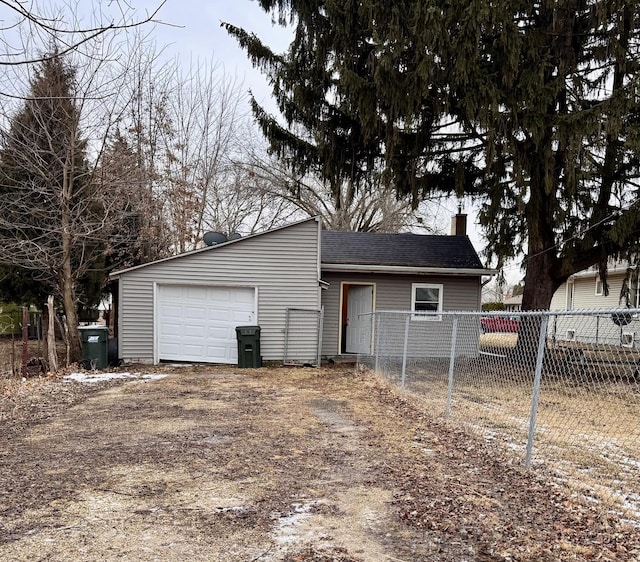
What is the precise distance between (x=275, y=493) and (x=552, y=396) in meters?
6.55

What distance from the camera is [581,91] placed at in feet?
35.0

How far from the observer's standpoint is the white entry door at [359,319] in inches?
536

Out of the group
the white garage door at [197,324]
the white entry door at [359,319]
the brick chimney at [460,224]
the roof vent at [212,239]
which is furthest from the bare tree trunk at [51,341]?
the brick chimney at [460,224]

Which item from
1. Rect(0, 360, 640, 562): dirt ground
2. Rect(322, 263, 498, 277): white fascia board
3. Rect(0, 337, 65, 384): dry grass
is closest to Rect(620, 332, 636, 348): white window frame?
Rect(0, 360, 640, 562): dirt ground

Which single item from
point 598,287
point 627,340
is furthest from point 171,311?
point 598,287

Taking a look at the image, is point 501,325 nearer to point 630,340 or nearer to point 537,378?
point 630,340

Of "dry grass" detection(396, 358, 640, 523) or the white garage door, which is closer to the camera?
"dry grass" detection(396, 358, 640, 523)

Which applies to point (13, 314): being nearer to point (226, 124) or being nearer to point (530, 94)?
point (226, 124)

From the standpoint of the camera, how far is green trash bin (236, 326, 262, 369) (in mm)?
11602

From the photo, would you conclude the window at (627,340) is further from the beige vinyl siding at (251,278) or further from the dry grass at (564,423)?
the beige vinyl siding at (251,278)

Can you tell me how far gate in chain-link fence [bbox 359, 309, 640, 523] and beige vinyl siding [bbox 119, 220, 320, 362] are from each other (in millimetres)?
2175

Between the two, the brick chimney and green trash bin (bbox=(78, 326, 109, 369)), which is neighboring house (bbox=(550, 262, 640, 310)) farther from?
green trash bin (bbox=(78, 326, 109, 369))

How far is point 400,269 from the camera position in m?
13.4

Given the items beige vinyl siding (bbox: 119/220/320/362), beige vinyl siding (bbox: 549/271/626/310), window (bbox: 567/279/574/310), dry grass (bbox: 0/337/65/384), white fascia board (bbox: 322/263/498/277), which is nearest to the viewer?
dry grass (bbox: 0/337/65/384)
